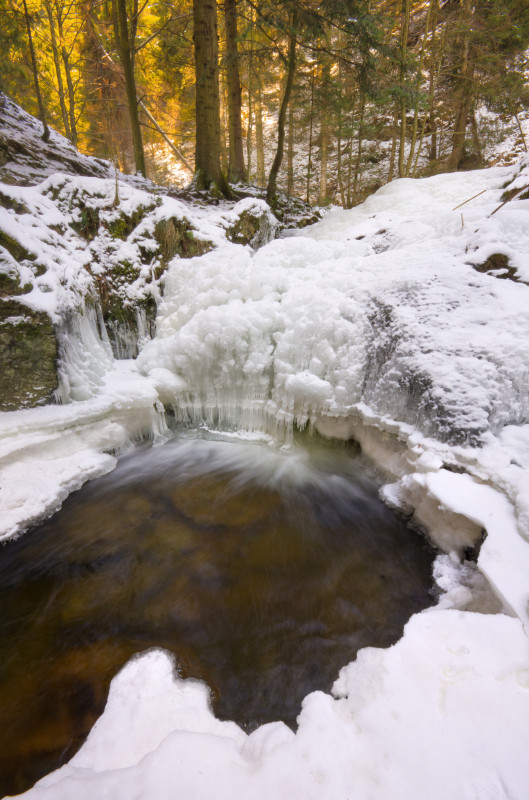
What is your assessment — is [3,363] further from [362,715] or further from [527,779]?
[527,779]

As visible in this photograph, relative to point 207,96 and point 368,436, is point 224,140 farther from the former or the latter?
point 368,436

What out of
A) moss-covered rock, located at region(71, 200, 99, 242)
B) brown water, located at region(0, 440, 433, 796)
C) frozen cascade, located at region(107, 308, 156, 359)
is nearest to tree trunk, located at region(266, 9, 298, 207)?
moss-covered rock, located at region(71, 200, 99, 242)

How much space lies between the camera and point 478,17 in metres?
9.87

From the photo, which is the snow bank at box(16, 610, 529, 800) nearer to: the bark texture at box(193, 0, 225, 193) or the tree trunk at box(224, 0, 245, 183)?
the bark texture at box(193, 0, 225, 193)

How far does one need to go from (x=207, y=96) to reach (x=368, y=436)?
8574 mm

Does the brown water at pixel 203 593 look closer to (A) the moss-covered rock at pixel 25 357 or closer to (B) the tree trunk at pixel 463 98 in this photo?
(A) the moss-covered rock at pixel 25 357

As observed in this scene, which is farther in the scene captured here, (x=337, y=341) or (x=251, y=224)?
(x=251, y=224)

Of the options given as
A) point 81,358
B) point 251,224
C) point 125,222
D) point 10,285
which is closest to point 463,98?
point 251,224

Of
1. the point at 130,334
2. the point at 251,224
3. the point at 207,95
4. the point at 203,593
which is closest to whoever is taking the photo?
the point at 203,593

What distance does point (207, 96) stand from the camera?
298 inches

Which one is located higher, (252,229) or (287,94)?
(287,94)

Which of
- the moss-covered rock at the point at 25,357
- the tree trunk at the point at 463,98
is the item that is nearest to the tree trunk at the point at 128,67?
the moss-covered rock at the point at 25,357

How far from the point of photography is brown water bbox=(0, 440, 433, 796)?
187 centimetres

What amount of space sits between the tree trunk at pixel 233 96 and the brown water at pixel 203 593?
10.1 metres
